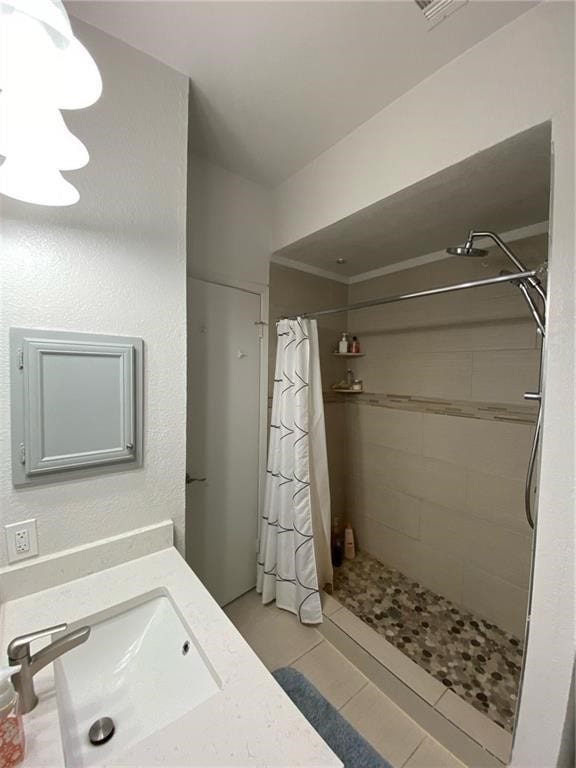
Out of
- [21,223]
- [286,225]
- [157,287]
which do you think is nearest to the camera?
[21,223]

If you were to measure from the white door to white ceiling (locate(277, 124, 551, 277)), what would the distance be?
2.03 ft

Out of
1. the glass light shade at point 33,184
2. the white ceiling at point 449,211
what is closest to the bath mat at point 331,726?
the glass light shade at point 33,184

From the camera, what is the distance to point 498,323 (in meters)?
1.75

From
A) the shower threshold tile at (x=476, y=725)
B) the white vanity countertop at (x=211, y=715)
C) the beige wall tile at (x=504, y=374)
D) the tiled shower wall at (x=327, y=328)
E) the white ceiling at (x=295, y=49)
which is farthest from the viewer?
the tiled shower wall at (x=327, y=328)

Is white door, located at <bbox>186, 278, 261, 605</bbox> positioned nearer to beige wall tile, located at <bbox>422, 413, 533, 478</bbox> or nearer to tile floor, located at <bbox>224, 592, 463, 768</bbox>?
tile floor, located at <bbox>224, 592, 463, 768</bbox>

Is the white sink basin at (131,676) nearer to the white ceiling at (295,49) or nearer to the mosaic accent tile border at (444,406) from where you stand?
the mosaic accent tile border at (444,406)

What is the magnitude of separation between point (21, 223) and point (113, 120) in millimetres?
502

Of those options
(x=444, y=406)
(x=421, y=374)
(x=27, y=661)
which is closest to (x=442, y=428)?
(x=444, y=406)

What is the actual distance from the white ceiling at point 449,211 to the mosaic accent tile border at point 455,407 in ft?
3.23

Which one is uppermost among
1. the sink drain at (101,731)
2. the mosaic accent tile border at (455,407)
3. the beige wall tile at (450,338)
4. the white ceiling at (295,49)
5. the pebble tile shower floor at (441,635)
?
the white ceiling at (295,49)

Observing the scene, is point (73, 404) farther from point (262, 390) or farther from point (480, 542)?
point (480, 542)

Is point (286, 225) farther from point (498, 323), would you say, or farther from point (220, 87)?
point (498, 323)

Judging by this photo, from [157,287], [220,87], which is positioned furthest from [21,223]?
[220,87]

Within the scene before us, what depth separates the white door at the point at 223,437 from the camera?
1.70 meters
